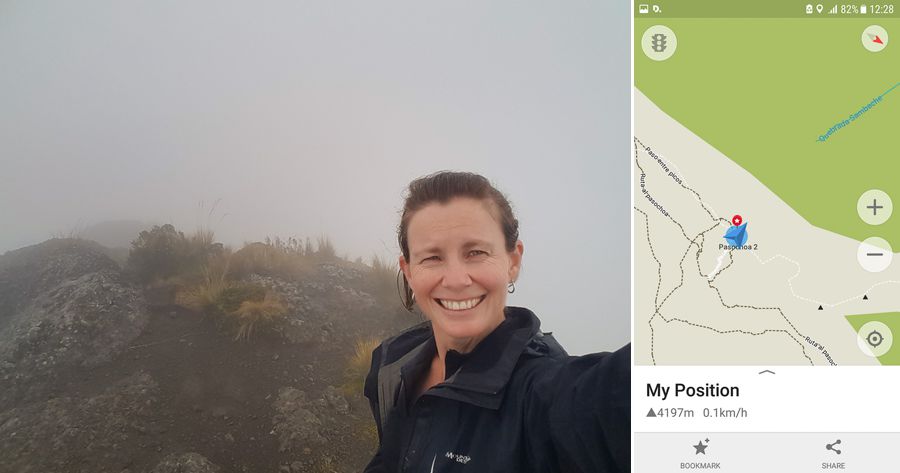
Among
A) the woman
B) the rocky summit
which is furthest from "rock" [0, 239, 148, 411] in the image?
the woman

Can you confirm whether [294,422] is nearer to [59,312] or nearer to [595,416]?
[59,312]

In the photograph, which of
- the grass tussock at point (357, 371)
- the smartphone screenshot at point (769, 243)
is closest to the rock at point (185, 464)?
the grass tussock at point (357, 371)

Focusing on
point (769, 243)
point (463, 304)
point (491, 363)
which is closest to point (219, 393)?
point (463, 304)

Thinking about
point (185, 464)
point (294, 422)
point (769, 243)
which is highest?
point (769, 243)

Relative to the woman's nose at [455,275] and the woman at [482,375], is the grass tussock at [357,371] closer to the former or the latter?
the woman at [482,375]

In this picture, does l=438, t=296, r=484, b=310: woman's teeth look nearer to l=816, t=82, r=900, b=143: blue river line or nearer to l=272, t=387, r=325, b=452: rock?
l=816, t=82, r=900, b=143: blue river line

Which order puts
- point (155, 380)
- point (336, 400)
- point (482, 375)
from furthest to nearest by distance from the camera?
1. point (336, 400)
2. point (155, 380)
3. point (482, 375)

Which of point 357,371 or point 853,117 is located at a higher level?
point 853,117

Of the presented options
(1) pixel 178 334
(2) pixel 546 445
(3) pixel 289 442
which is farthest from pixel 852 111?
(1) pixel 178 334
